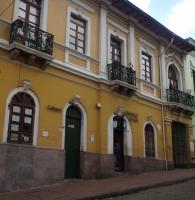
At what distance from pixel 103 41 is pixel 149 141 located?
576 centimetres

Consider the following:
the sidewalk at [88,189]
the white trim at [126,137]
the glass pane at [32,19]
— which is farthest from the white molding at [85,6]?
the sidewalk at [88,189]

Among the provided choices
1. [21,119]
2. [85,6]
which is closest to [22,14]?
[85,6]

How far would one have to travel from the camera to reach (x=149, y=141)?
57.8ft

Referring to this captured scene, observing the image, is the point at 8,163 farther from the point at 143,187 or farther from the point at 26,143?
the point at 143,187

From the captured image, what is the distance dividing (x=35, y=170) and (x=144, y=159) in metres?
6.72

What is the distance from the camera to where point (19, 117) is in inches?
470

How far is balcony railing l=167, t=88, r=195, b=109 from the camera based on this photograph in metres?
19.6

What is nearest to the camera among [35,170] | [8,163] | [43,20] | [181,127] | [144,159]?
[8,163]

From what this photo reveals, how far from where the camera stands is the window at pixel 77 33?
14826mm

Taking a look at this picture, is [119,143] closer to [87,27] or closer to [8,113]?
[87,27]

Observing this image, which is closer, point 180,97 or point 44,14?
point 44,14

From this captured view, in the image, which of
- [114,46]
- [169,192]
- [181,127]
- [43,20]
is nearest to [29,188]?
[169,192]

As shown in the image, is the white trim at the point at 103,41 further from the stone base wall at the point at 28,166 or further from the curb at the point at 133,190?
the curb at the point at 133,190

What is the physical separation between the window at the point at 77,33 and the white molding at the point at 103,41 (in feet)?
2.94
